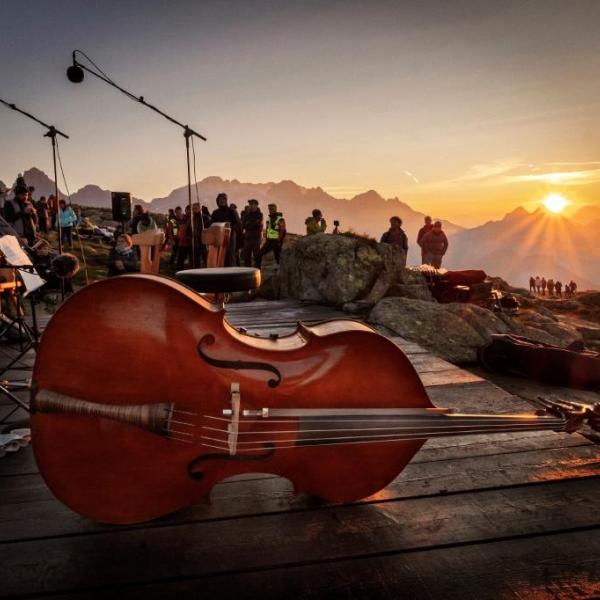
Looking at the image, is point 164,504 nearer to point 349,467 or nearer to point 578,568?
point 349,467

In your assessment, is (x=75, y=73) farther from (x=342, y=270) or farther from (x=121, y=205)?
(x=121, y=205)

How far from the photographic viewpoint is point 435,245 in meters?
10.6

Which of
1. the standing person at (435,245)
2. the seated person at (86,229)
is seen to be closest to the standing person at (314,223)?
the standing person at (435,245)

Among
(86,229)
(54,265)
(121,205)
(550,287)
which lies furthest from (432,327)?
(550,287)

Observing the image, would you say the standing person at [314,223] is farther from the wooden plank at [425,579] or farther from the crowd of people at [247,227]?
the wooden plank at [425,579]

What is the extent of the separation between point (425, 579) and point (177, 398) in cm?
96

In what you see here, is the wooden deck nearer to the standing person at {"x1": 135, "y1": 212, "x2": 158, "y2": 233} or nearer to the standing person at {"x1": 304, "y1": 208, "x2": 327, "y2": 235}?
the standing person at {"x1": 135, "y1": 212, "x2": 158, "y2": 233}

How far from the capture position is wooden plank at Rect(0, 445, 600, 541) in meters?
1.57

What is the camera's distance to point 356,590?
127cm

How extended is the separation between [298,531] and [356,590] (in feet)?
0.97

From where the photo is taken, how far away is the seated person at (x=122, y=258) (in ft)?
18.4

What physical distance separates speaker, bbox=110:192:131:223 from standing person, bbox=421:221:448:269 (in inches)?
519

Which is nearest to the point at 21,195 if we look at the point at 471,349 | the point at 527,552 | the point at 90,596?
the point at 471,349

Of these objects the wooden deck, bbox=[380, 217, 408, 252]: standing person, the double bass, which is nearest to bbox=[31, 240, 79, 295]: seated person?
the wooden deck
